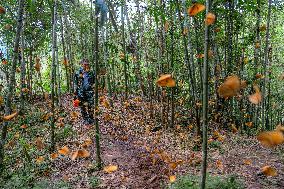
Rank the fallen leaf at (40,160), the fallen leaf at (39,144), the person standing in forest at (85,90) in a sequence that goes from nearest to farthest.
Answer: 1. the fallen leaf at (40,160)
2. the fallen leaf at (39,144)
3. the person standing in forest at (85,90)

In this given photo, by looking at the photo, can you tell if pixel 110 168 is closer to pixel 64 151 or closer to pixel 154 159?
pixel 154 159

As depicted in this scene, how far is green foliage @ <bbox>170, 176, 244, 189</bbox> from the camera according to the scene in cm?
459

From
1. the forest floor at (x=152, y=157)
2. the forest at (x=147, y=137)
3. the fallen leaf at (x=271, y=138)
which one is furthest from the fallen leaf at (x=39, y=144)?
the fallen leaf at (x=271, y=138)

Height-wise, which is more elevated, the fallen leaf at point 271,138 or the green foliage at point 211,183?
the fallen leaf at point 271,138

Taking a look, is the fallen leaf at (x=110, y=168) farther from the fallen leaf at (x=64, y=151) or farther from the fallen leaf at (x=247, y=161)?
the fallen leaf at (x=247, y=161)

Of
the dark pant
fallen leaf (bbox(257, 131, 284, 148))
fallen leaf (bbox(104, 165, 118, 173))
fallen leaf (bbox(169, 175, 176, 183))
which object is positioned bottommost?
fallen leaf (bbox(104, 165, 118, 173))

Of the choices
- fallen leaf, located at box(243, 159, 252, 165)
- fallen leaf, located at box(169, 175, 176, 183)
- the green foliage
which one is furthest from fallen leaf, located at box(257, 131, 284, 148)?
fallen leaf, located at box(243, 159, 252, 165)

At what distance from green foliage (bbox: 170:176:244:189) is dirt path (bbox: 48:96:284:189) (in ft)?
0.72

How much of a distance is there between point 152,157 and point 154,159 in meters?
0.36

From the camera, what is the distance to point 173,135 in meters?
8.29

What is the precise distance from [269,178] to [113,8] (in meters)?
11.7

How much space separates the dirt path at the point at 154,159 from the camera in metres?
5.24

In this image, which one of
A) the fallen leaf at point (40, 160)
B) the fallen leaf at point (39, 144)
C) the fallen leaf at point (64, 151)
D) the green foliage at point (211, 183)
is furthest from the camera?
the fallen leaf at point (39, 144)

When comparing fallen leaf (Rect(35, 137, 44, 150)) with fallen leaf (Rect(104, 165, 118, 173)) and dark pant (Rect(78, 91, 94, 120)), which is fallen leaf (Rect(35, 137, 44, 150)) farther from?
fallen leaf (Rect(104, 165, 118, 173))
